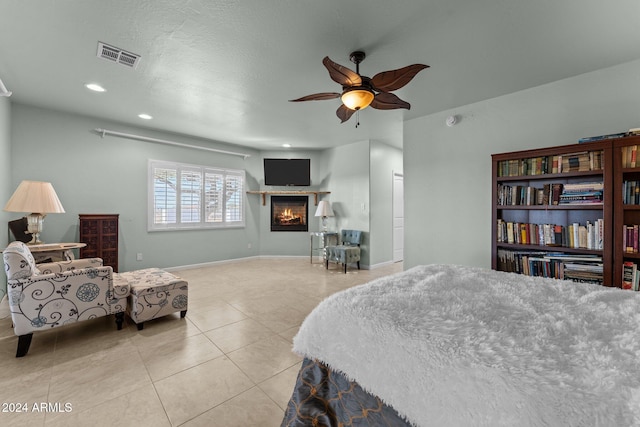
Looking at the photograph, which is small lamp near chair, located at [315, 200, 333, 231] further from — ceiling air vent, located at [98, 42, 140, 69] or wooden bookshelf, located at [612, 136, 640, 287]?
wooden bookshelf, located at [612, 136, 640, 287]

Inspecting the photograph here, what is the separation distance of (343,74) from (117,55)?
2057 millimetres

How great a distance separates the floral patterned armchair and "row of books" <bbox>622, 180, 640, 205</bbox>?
4508 millimetres

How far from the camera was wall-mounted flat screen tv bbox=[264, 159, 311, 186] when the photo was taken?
5824mm

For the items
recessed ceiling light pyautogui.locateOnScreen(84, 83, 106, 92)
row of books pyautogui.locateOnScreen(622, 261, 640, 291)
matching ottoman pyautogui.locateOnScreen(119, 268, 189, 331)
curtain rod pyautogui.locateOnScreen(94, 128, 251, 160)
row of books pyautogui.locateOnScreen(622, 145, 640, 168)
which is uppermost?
recessed ceiling light pyautogui.locateOnScreen(84, 83, 106, 92)

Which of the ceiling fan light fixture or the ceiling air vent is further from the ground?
the ceiling air vent

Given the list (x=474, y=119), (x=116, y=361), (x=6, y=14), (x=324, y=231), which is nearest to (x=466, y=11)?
(x=474, y=119)

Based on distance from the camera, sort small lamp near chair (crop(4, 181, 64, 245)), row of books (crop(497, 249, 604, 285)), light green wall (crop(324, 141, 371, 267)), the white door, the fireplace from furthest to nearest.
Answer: the fireplace → the white door → light green wall (crop(324, 141, 371, 267)) → small lamp near chair (crop(4, 181, 64, 245)) → row of books (crop(497, 249, 604, 285))

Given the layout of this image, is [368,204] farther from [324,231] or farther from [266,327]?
[266,327]

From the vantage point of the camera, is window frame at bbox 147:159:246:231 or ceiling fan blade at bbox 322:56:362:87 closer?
ceiling fan blade at bbox 322:56:362:87

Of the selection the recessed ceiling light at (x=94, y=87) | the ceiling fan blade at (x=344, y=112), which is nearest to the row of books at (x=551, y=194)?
the ceiling fan blade at (x=344, y=112)

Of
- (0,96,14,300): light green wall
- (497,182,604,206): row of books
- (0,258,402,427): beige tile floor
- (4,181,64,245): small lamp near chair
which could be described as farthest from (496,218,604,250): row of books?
(0,96,14,300): light green wall

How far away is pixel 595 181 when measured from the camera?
2.52 metres

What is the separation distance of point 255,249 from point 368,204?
9.09 feet

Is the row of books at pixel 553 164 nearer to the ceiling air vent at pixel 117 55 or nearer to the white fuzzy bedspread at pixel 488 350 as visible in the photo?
the white fuzzy bedspread at pixel 488 350
